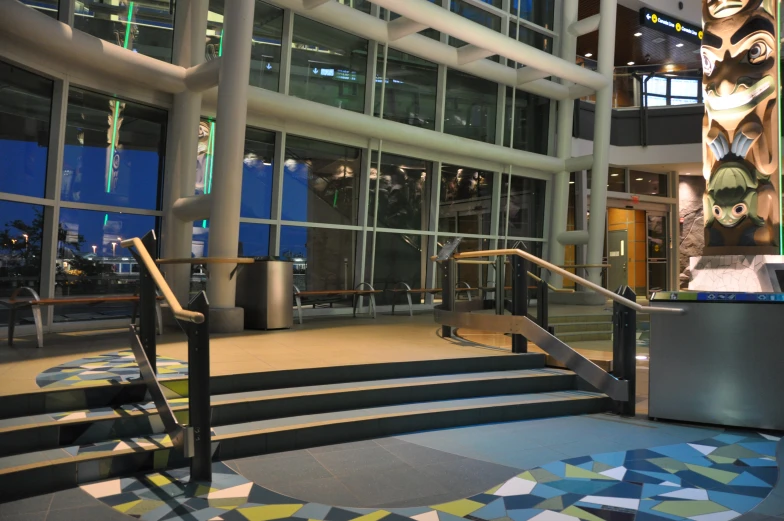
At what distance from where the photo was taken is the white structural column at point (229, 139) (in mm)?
7061

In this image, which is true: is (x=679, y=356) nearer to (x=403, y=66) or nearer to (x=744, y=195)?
(x=744, y=195)

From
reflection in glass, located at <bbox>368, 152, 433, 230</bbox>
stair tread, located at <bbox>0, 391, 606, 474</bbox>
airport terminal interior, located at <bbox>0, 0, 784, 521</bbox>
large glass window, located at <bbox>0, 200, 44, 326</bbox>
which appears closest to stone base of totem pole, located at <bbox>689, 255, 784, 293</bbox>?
airport terminal interior, located at <bbox>0, 0, 784, 521</bbox>

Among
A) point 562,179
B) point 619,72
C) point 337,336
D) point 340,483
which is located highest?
point 619,72

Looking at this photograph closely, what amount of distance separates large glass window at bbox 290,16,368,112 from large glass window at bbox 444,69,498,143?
216 centimetres

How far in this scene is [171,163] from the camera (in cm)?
831

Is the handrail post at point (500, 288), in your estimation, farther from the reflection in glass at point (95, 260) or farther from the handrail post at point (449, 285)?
the reflection in glass at point (95, 260)

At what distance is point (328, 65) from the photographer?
10414mm

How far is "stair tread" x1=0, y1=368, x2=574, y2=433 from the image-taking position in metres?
3.61

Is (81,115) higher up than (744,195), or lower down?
higher up

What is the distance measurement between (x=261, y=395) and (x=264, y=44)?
693cm

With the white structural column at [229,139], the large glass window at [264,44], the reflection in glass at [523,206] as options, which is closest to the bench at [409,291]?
the reflection in glass at [523,206]

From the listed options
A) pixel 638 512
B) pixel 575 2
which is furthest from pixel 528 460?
pixel 575 2

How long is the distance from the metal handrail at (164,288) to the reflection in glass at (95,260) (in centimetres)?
411

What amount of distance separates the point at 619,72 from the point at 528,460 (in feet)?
48.4
